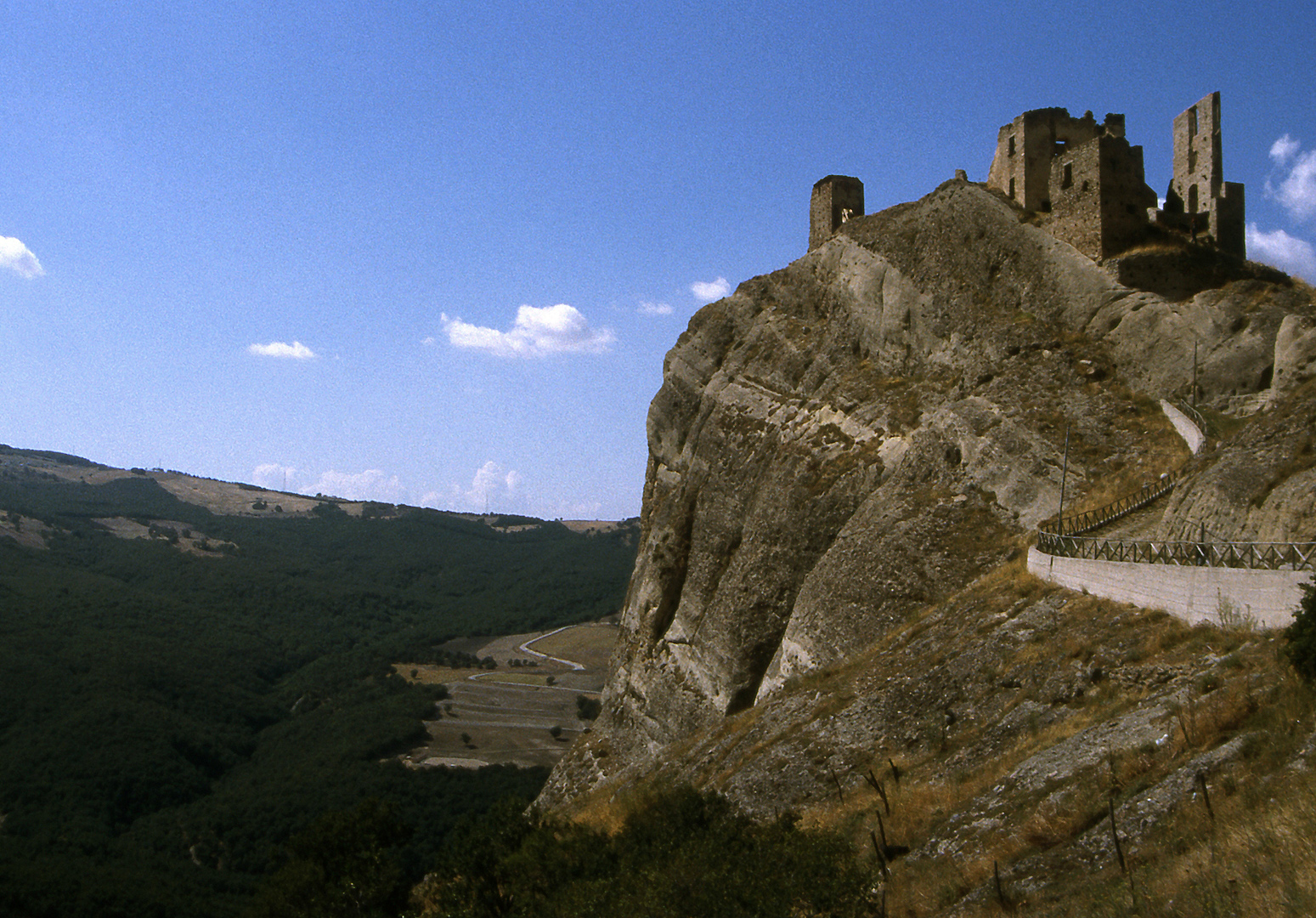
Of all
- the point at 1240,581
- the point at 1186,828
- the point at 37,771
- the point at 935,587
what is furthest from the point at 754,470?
the point at 37,771

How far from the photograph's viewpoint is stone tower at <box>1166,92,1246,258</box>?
30953 millimetres

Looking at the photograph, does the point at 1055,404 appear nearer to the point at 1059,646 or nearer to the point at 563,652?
the point at 1059,646

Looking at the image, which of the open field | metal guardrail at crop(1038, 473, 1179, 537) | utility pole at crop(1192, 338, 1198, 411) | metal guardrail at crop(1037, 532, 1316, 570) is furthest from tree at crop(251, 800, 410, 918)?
the open field

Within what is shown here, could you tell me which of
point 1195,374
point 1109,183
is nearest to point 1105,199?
point 1109,183

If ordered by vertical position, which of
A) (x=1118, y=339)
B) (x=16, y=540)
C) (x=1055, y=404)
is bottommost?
(x=16, y=540)

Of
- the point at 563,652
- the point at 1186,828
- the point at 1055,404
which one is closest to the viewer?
the point at 1186,828

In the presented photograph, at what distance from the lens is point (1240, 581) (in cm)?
1519

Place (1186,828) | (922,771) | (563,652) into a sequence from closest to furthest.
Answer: (1186,828) → (922,771) → (563,652)

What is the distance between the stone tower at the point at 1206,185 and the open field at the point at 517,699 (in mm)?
84626

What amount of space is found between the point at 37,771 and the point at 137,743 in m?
10.5

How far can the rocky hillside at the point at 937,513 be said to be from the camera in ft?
51.1

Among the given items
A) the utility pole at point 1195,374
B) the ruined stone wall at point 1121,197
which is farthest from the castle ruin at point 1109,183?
the utility pole at point 1195,374

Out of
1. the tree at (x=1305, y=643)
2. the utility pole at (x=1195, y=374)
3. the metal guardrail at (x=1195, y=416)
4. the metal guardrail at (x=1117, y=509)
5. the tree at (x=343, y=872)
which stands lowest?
the tree at (x=343, y=872)

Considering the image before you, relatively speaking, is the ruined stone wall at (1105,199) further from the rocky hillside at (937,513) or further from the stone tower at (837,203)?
the stone tower at (837,203)
